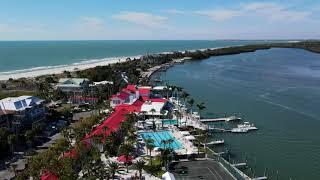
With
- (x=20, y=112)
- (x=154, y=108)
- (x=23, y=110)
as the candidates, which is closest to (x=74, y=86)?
(x=154, y=108)

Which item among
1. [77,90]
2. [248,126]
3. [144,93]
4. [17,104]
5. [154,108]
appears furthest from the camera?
[77,90]

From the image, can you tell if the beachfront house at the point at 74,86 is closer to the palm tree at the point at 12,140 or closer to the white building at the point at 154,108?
the white building at the point at 154,108

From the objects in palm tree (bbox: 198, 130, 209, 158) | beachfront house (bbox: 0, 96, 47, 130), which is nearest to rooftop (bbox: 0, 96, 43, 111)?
beachfront house (bbox: 0, 96, 47, 130)

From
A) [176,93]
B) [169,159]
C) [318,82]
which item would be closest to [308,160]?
[169,159]

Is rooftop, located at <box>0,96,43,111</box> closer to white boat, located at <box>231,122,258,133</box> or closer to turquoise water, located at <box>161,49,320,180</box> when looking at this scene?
turquoise water, located at <box>161,49,320,180</box>

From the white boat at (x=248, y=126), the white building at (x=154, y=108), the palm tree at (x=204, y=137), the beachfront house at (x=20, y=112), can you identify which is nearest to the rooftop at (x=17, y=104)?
the beachfront house at (x=20, y=112)

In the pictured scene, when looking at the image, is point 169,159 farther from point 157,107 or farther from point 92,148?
point 157,107

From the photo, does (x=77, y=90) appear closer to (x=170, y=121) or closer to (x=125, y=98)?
(x=125, y=98)
